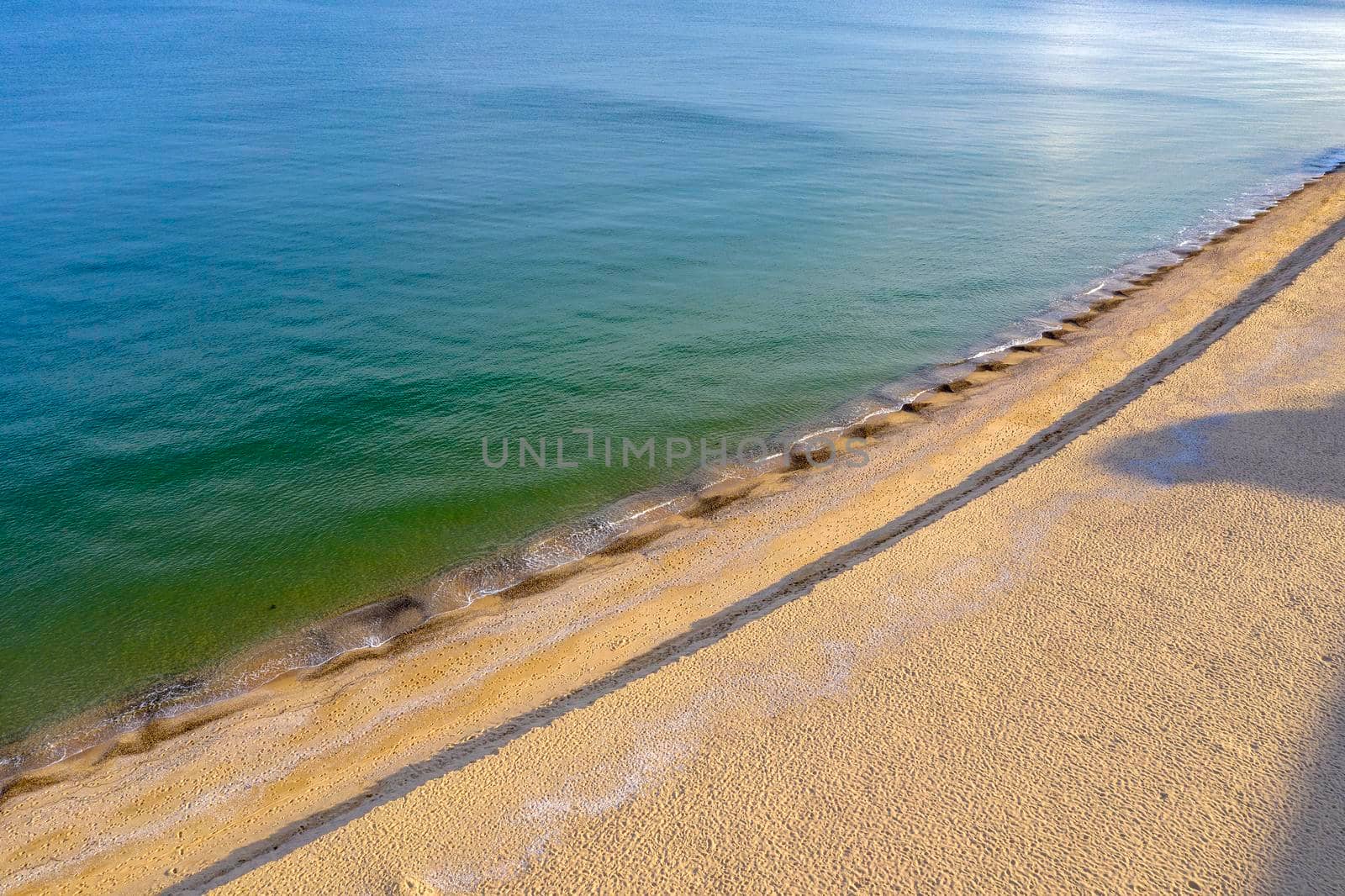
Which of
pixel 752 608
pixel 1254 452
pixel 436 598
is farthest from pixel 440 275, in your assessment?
pixel 1254 452

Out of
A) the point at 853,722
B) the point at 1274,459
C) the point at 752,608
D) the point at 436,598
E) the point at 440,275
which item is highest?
the point at 440,275

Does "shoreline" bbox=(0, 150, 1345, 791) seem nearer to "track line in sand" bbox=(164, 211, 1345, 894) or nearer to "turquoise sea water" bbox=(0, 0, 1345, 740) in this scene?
"turquoise sea water" bbox=(0, 0, 1345, 740)

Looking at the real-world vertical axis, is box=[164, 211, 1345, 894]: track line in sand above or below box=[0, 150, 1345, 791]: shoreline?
above

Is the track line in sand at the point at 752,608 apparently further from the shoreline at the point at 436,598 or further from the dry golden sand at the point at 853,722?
the shoreline at the point at 436,598

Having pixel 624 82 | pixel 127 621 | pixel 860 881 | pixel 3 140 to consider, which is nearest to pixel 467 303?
pixel 127 621

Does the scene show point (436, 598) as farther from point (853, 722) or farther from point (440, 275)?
point (440, 275)

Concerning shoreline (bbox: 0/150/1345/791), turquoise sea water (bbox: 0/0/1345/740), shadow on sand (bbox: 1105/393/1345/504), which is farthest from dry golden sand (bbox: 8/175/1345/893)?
turquoise sea water (bbox: 0/0/1345/740)

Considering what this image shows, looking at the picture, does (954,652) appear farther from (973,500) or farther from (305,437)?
(305,437)
